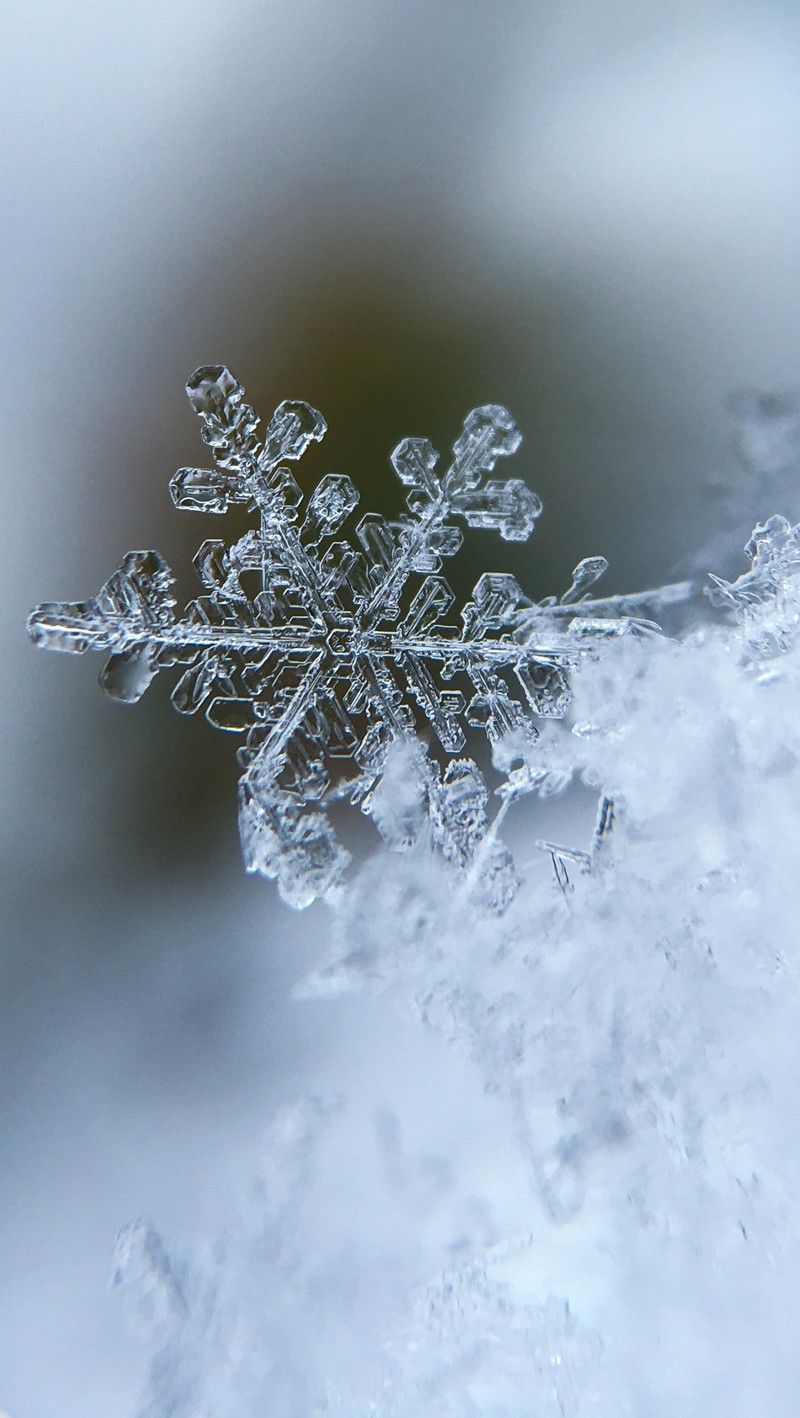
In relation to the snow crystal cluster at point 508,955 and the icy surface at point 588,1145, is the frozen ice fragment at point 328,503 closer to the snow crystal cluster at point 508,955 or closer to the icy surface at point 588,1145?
the snow crystal cluster at point 508,955

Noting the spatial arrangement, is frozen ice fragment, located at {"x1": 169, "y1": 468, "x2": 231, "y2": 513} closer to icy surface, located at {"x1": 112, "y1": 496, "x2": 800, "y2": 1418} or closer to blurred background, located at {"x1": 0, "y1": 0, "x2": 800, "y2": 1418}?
blurred background, located at {"x1": 0, "y1": 0, "x2": 800, "y2": 1418}

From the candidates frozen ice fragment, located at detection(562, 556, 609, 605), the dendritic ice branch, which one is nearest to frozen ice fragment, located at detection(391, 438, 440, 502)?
the dendritic ice branch

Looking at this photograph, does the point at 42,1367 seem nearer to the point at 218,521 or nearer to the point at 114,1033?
the point at 114,1033

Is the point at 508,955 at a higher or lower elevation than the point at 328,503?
lower

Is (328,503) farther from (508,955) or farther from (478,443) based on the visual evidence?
(508,955)

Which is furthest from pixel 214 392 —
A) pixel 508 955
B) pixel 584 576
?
pixel 508 955

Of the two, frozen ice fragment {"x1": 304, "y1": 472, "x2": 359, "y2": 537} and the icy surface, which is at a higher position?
frozen ice fragment {"x1": 304, "y1": 472, "x2": 359, "y2": 537}
